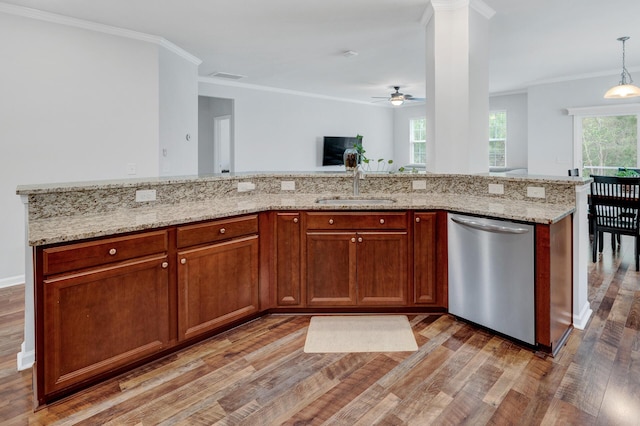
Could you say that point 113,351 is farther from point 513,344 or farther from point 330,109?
point 330,109

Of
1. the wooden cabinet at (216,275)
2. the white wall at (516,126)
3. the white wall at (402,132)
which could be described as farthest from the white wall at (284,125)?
the wooden cabinet at (216,275)

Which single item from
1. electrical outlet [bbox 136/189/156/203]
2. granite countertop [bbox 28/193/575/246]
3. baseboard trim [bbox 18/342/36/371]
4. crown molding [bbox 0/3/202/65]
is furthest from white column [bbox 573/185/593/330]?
crown molding [bbox 0/3/202/65]

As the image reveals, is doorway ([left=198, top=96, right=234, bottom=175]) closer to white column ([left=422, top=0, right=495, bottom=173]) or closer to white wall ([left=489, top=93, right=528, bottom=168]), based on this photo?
white column ([left=422, top=0, right=495, bottom=173])

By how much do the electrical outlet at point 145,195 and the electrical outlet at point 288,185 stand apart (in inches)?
42.8

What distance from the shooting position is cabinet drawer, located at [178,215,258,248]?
2.36 meters

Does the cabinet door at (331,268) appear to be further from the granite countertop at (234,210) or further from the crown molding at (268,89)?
the crown molding at (268,89)

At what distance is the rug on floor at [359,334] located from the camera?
8.15 ft

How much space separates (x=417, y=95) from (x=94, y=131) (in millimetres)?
6748

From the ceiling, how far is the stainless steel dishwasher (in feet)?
7.19

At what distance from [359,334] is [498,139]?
25.0 feet

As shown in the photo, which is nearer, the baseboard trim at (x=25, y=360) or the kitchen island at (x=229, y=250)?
the kitchen island at (x=229, y=250)

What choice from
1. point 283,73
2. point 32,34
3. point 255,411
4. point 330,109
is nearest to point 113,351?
point 255,411

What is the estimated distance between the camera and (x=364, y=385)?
2072 millimetres

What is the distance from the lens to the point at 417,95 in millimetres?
8797
